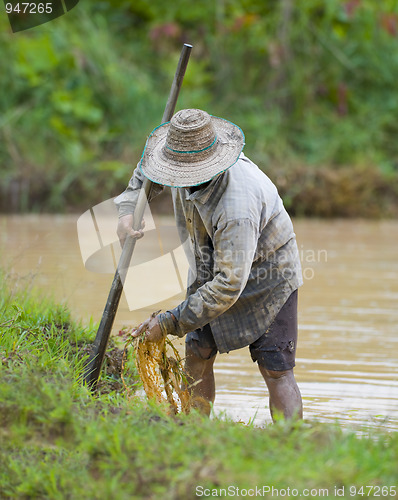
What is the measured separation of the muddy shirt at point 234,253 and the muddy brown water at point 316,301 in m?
0.46

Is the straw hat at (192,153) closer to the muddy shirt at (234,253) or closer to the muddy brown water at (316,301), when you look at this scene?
the muddy shirt at (234,253)

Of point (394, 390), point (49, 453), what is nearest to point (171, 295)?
point (394, 390)

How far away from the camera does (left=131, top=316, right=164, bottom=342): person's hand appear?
3.59 m

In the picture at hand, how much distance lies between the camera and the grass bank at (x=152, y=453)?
7.80ft

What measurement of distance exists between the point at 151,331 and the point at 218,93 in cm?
1113

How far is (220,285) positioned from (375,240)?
7.16 meters

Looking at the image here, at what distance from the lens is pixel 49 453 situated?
2.83 m

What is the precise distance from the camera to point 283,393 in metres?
3.68

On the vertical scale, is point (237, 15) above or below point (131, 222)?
below

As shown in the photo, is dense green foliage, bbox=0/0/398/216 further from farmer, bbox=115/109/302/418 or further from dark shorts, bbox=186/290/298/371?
dark shorts, bbox=186/290/298/371

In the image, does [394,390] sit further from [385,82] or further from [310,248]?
[385,82]

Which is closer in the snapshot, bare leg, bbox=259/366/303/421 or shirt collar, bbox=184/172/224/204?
shirt collar, bbox=184/172/224/204

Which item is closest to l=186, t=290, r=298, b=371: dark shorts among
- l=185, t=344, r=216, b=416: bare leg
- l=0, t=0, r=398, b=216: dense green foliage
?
l=185, t=344, r=216, b=416: bare leg

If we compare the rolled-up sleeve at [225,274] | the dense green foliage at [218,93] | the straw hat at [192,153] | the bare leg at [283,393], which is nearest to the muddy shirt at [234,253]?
the rolled-up sleeve at [225,274]
